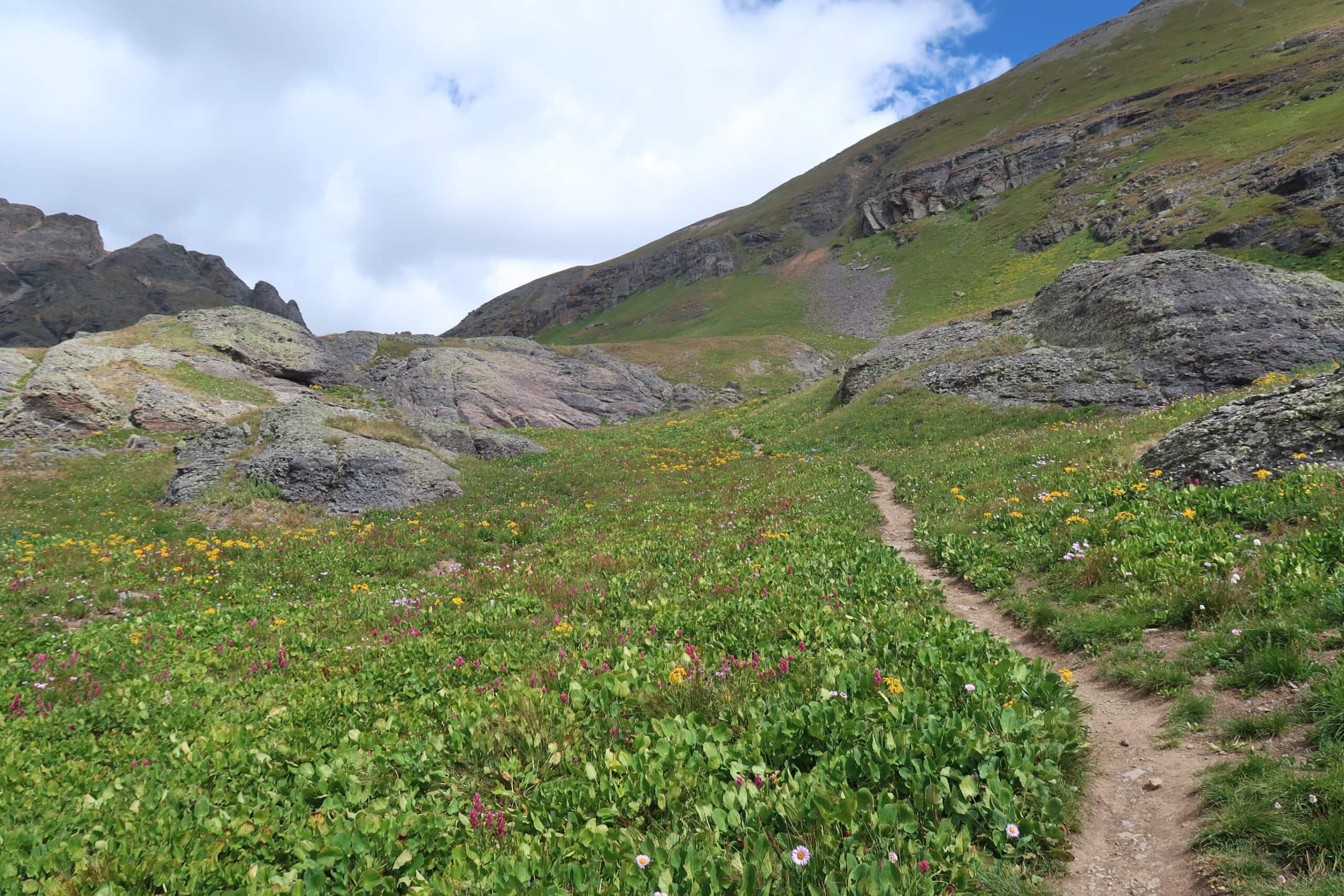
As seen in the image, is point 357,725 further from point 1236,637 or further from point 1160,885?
point 1236,637

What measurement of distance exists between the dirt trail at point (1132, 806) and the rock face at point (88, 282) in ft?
568

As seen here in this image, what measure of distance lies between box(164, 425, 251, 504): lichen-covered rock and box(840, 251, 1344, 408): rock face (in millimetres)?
30508

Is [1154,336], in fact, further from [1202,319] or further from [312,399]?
[312,399]

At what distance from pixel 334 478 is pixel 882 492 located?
18.4 metres

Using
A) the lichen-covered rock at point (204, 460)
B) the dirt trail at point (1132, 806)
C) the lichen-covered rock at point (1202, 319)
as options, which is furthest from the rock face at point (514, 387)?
the dirt trail at point (1132, 806)

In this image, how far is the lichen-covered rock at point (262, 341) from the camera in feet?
155

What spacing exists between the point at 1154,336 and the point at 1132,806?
26.6 m

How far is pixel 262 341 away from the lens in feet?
163

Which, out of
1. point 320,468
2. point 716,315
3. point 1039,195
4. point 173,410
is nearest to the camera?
point 320,468

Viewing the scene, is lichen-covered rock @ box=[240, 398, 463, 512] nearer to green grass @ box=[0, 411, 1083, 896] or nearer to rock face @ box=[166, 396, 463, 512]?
rock face @ box=[166, 396, 463, 512]

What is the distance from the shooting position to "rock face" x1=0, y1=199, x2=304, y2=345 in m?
138

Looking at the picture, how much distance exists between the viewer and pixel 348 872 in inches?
151

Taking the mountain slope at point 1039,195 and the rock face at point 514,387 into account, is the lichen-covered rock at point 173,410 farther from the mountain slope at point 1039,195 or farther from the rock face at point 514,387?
the mountain slope at point 1039,195

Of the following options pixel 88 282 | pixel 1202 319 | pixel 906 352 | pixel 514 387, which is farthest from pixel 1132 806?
pixel 88 282
